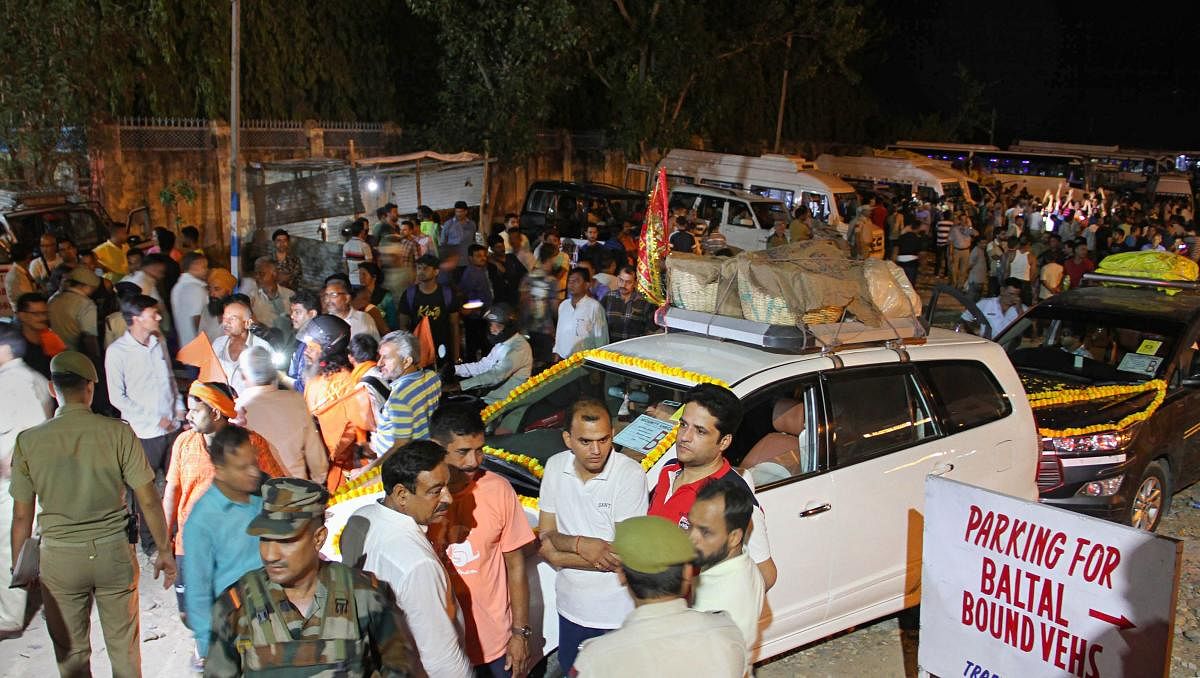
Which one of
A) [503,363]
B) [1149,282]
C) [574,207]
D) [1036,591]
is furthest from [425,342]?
[574,207]

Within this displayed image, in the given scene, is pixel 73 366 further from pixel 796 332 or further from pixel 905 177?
pixel 905 177

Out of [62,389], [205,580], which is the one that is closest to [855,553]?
[205,580]

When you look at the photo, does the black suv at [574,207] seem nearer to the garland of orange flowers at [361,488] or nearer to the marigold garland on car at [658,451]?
the garland of orange flowers at [361,488]

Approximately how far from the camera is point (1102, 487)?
6668 mm

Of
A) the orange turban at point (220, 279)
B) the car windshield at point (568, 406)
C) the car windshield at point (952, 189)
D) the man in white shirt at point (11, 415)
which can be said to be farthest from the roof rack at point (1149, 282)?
the car windshield at point (952, 189)

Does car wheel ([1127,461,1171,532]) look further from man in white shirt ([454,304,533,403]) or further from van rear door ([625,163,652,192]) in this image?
van rear door ([625,163,652,192])

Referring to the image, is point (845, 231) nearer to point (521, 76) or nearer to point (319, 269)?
point (521, 76)

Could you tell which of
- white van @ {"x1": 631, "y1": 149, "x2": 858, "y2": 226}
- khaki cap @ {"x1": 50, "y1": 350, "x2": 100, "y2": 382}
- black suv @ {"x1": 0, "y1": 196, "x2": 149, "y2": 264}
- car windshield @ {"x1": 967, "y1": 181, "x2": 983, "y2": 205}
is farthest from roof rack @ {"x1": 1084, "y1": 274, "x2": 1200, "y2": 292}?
car windshield @ {"x1": 967, "y1": 181, "x2": 983, "y2": 205}

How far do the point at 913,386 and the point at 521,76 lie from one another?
1867cm

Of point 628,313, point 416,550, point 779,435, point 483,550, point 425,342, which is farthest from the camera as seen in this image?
point 628,313

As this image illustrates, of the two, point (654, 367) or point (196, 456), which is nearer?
→ point (196, 456)

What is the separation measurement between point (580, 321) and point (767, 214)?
37.4 feet

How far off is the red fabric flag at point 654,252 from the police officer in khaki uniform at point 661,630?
3642 millimetres

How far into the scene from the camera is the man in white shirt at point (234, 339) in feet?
22.2
